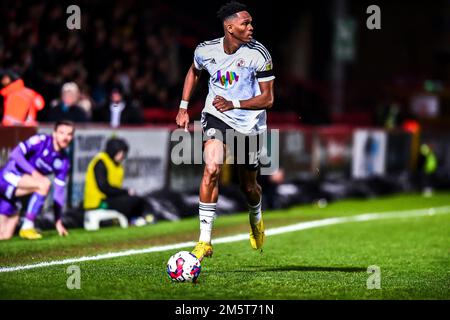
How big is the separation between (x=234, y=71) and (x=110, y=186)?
5.49 meters

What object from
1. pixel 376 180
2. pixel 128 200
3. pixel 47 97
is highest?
pixel 47 97

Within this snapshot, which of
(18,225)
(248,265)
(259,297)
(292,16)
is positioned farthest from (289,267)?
(292,16)

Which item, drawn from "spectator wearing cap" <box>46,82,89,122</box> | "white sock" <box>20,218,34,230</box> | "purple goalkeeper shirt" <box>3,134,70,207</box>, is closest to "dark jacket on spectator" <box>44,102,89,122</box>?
"spectator wearing cap" <box>46,82,89,122</box>

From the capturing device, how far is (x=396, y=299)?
27.0 feet

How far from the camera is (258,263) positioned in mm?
10656

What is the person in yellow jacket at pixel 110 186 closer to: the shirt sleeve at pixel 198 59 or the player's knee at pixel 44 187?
the player's knee at pixel 44 187

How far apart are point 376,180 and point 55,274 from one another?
14.4 meters

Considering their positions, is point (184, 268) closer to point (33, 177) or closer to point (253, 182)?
point (253, 182)

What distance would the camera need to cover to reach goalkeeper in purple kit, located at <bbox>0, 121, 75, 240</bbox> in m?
12.9

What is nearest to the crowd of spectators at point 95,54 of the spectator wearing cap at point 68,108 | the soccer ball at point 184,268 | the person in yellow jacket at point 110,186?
the spectator wearing cap at point 68,108

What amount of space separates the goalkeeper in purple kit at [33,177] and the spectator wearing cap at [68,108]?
99.3 inches

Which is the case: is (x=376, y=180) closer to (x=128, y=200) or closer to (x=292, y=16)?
(x=128, y=200)

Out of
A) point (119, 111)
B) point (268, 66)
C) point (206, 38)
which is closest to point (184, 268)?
point (268, 66)

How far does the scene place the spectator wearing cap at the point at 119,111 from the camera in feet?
55.8
